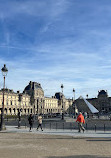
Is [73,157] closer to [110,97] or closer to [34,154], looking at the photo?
[34,154]

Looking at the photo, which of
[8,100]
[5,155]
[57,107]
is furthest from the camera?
[57,107]

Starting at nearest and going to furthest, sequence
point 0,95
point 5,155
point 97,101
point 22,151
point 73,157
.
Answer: point 73,157, point 5,155, point 22,151, point 0,95, point 97,101

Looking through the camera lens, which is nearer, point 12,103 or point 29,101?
point 12,103

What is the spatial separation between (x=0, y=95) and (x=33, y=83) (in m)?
32.9

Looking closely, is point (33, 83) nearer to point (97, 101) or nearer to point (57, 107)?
point (57, 107)

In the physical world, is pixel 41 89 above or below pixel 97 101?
above

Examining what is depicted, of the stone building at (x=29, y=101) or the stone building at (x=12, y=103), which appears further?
the stone building at (x=29, y=101)

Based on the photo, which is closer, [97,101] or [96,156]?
[96,156]

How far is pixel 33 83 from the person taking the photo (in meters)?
120

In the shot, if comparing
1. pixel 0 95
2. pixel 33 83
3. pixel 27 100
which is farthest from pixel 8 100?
pixel 33 83

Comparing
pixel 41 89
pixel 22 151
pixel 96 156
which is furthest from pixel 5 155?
pixel 41 89

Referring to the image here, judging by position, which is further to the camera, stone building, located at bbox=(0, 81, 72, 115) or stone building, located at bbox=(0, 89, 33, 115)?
stone building, located at bbox=(0, 81, 72, 115)

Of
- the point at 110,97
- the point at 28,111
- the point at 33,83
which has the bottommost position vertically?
the point at 28,111

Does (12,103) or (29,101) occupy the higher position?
(29,101)
